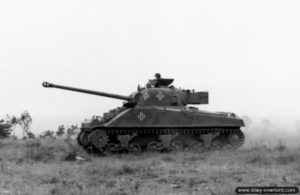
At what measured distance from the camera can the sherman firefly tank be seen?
17.4m

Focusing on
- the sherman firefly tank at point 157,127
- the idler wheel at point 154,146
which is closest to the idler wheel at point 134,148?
the sherman firefly tank at point 157,127

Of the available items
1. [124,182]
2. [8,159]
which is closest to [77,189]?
[124,182]

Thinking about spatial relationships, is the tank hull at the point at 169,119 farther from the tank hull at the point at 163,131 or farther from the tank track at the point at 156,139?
the tank track at the point at 156,139

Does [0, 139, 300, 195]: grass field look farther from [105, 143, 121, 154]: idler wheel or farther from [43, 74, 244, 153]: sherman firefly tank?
[43, 74, 244, 153]: sherman firefly tank

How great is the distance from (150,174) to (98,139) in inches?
226

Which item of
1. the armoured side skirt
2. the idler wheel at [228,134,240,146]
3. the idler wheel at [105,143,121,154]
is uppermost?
the armoured side skirt

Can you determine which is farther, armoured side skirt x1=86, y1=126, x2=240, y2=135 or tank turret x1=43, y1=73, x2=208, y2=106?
tank turret x1=43, y1=73, x2=208, y2=106

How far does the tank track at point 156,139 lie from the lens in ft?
56.3

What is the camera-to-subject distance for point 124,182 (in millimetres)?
10375

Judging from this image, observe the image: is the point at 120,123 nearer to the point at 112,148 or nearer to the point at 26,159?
the point at 112,148

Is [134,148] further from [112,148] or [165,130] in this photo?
[165,130]

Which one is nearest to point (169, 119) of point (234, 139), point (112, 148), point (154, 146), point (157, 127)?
point (157, 127)

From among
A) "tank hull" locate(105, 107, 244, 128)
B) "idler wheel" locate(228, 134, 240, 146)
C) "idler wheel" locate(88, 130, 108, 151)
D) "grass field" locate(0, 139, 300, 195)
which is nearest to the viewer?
"grass field" locate(0, 139, 300, 195)

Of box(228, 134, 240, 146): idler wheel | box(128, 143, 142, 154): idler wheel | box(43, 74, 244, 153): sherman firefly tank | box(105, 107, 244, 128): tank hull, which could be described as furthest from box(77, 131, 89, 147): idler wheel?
box(228, 134, 240, 146): idler wheel
